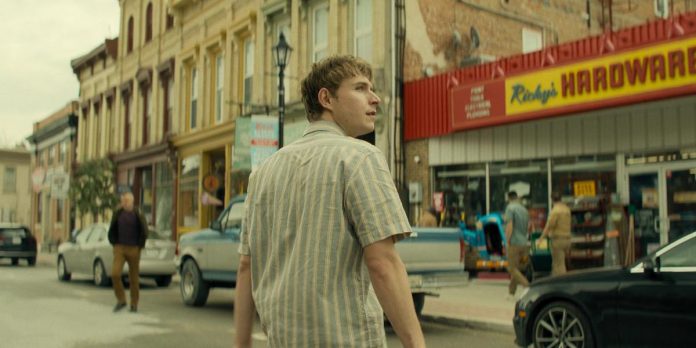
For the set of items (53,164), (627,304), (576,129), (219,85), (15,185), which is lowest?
(627,304)

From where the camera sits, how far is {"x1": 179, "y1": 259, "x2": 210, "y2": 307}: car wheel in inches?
494

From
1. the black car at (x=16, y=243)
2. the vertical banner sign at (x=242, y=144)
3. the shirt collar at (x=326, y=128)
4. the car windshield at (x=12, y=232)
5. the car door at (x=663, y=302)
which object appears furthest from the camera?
the car windshield at (x=12, y=232)

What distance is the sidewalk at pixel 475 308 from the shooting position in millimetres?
9992

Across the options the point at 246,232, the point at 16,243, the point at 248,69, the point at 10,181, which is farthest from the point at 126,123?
the point at 10,181

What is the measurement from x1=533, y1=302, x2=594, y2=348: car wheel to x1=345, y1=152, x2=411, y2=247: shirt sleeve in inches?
200

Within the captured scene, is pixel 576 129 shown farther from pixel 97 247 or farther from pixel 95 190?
pixel 95 190

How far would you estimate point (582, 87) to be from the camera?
1370cm

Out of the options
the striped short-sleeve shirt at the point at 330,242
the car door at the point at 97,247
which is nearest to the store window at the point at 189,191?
the car door at the point at 97,247

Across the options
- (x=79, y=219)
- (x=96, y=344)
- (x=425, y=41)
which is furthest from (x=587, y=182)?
(x=79, y=219)

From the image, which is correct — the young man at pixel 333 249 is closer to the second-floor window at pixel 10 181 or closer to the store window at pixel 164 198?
the store window at pixel 164 198

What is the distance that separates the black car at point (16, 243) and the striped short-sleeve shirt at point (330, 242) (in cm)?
2614

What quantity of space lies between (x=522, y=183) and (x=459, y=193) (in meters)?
1.81

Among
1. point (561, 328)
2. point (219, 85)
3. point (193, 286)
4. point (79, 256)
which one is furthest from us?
point (219, 85)

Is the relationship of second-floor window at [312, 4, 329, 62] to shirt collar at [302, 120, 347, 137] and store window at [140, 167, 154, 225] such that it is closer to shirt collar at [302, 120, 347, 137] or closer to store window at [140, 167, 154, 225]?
store window at [140, 167, 154, 225]
